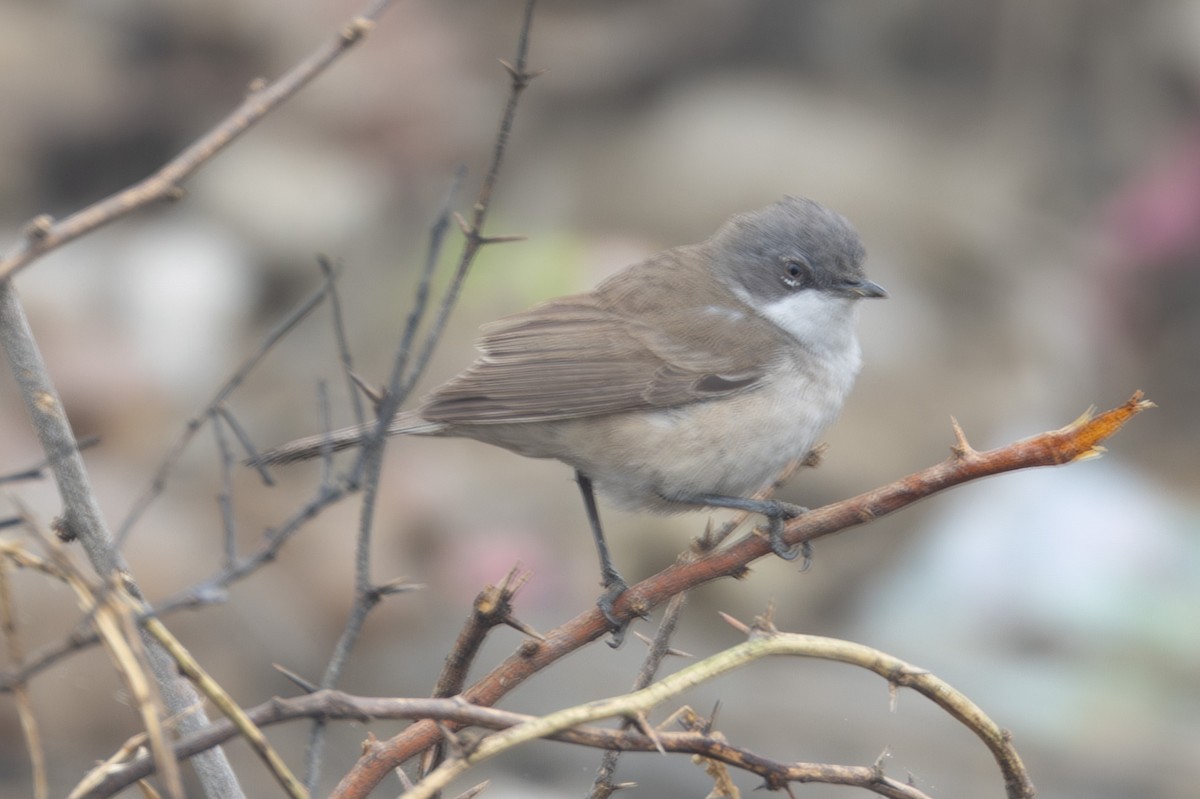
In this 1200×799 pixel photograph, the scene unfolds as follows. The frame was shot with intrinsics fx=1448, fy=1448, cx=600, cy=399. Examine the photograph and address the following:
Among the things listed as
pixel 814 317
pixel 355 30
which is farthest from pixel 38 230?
pixel 814 317

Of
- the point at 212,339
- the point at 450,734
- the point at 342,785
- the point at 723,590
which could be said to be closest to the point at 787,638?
the point at 450,734

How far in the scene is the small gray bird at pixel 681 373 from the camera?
12.2 ft

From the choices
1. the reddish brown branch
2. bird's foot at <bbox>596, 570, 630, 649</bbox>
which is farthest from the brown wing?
the reddish brown branch

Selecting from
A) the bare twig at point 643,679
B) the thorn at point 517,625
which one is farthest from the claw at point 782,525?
the thorn at point 517,625

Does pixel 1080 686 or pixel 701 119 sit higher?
pixel 701 119

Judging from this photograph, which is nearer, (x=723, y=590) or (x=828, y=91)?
(x=723, y=590)

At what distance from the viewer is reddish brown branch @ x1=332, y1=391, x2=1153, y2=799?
1888mm

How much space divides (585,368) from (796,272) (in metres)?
0.81

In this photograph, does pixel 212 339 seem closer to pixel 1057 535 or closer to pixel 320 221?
pixel 320 221

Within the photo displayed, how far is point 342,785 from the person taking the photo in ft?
6.01

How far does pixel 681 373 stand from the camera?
391 cm

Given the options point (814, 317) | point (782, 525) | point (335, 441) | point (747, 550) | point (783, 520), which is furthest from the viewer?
point (814, 317)

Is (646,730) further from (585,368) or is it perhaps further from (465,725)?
(585,368)

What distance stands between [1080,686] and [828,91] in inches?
189
